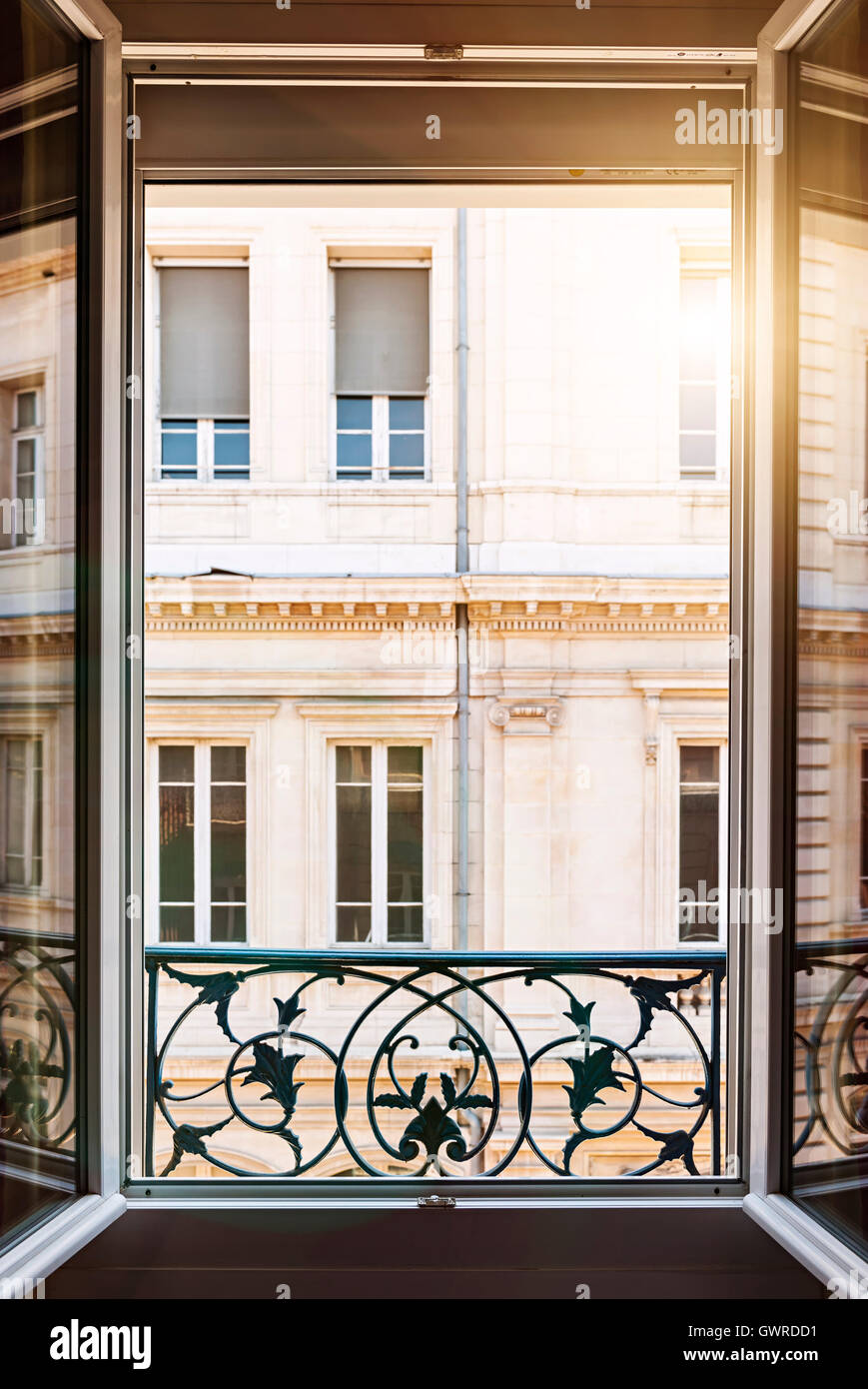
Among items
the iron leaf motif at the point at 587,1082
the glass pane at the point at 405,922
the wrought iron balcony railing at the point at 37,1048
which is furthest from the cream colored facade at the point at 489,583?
the wrought iron balcony railing at the point at 37,1048

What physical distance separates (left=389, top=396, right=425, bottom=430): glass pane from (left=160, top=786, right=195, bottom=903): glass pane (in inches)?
121

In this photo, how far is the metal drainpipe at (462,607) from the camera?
6.32 m

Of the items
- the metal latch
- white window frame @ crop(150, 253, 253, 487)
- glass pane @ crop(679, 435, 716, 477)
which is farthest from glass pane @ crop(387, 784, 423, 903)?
the metal latch

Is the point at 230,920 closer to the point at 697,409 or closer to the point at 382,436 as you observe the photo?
the point at 382,436

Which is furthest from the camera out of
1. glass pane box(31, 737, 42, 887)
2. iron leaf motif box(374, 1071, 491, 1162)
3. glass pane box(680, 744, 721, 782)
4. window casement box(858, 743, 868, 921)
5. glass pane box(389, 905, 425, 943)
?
glass pane box(389, 905, 425, 943)

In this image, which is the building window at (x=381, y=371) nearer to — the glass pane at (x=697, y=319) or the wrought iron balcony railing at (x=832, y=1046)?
the glass pane at (x=697, y=319)

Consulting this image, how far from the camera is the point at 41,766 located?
1.59m

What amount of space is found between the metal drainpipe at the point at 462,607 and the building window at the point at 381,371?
283 millimetres

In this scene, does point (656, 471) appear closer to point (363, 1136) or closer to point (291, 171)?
point (291, 171)

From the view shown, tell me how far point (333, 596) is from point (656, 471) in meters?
2.49

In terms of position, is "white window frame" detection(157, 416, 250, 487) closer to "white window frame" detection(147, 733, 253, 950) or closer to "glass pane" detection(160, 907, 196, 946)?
"white window frame" detection(147, 733, 253, 950)

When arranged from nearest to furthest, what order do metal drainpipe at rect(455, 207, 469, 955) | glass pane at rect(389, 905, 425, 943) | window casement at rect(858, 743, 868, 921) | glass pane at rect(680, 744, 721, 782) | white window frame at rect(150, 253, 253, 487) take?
1. window casement at rect(858, 743, 868, 921)
2. metal drainpipe at rect(455, 207, 469, 955)
3. white window frame at rect(150, 253, 253, 487)
4. glass pane at rect(680, 744, 721, 782)
5. glass pane at rect(389, 905, 425, 943)

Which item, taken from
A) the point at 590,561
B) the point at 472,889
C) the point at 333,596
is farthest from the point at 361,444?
the point at 472,889

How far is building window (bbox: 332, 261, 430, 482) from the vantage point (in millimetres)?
6488
